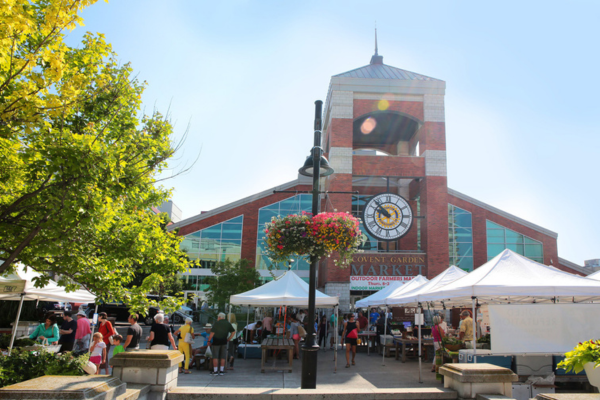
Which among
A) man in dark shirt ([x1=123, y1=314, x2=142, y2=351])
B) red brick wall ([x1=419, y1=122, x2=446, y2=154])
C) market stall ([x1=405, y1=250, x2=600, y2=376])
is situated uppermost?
red brick wall ([x1=419, y1=122, x2=446, y2=154])

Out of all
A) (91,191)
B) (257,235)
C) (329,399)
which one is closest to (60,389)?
(91,191)

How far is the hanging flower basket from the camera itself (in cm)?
823

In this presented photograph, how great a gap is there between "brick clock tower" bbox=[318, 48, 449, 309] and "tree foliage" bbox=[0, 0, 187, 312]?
20.4 m

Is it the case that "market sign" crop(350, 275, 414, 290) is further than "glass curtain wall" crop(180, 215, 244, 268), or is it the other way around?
"glass curtain wall" crop(180, 215, 244, 268)

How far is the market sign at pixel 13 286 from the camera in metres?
10.5

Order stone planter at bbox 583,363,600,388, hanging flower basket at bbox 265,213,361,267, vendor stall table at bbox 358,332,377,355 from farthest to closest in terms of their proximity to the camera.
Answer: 1. vendor stall table at bbox 358,332,377,355
2. hanging flower basket at bbox 265,213,361,267
3. stone planter at bbox 583,363,600,388

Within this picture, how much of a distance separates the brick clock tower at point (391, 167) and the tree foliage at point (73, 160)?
803 inches

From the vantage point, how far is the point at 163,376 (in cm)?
647

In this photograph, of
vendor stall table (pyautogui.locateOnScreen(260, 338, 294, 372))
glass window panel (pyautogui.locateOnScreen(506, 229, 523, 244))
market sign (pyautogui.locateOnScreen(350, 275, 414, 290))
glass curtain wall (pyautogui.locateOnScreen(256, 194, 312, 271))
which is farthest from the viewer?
glass curtain wall (pyautogui.locateOnScreen(256, 194, 312, 271))

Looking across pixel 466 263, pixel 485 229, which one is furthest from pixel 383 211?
pixel 485 229

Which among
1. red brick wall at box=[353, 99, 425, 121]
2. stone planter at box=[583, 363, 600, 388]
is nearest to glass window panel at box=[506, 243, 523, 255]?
red brick wall at box=[353, 99, 425, 121]

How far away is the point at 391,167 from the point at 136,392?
85.8 feet

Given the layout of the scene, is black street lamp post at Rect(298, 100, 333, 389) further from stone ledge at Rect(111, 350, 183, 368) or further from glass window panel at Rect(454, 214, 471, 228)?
glass window panel at Rect(454, 214, 471, 228)

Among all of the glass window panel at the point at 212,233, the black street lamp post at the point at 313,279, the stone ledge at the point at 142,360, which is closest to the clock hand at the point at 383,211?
the glass window panel at the point at 212,233
